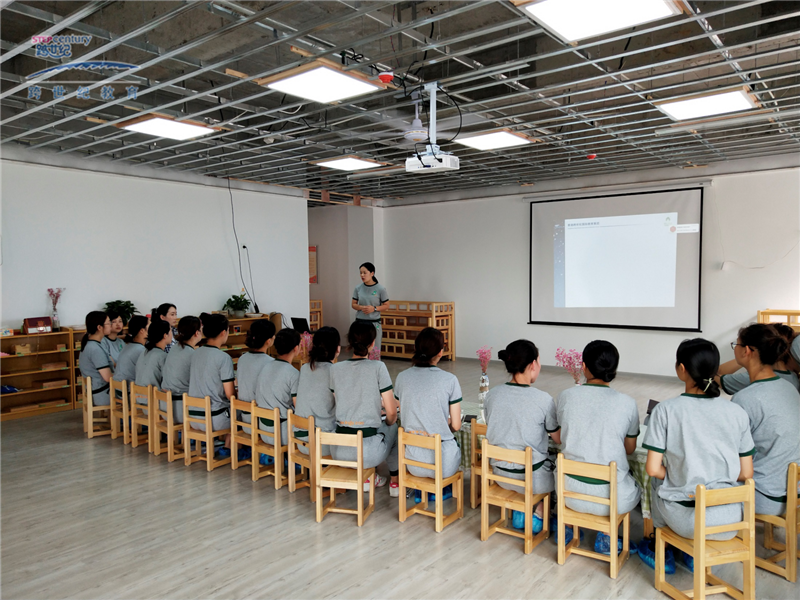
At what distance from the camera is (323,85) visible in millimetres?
3879

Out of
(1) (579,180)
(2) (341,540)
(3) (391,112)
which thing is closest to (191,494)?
(2) (341,540)

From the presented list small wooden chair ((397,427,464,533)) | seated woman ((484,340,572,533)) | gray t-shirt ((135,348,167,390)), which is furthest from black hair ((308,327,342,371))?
gray t-shirt ((135,348,167,390))

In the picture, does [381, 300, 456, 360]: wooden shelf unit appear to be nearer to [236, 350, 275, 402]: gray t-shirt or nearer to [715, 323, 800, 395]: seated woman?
[236, 350, 275, 402]: gray t-shirt

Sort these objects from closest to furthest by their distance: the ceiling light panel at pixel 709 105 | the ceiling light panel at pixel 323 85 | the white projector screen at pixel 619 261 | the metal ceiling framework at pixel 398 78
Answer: the metal ceiling framework at pixel 398 78 < the ceiling light panel at pixel 323 85 < the ceiling light panel at pixel 709 105 < the white projector screen at pixel 619 261

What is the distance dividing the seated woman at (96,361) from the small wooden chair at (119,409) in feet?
0.49

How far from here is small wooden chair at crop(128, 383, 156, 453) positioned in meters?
4.71

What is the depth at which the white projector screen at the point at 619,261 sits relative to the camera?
26.0 ft

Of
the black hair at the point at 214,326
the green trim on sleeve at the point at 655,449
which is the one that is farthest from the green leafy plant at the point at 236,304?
the green trim on sleeve at the point at 655,449

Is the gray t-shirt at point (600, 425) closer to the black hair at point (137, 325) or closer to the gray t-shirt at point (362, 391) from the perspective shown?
the gray t-shirt at point (362, 391)

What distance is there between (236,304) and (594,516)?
6.70 m

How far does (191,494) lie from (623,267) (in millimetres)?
6953

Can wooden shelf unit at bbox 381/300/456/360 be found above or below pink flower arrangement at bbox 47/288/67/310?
below

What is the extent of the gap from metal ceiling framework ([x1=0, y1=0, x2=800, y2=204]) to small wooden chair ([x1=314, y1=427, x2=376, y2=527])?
2.43m

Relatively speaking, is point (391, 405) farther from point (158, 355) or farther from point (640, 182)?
point (640, 182)
